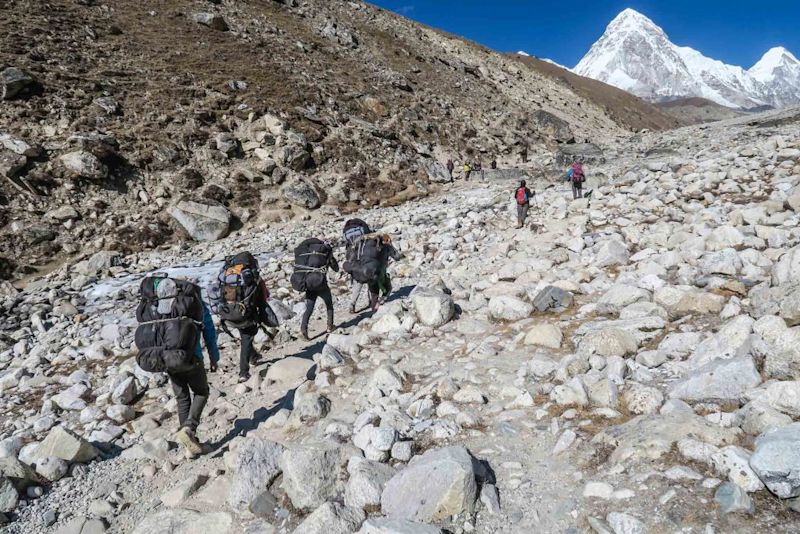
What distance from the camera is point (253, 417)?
18.2 ft

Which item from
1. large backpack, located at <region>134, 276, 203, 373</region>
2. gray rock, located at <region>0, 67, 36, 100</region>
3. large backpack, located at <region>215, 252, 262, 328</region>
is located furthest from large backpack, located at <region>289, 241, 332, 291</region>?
gray rock, located at <region>0, 67, 36, 100</region>

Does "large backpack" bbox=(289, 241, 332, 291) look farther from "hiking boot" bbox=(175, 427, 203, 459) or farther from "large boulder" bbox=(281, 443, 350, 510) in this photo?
"large boulder" bbox=(281, 443, 350, 510)

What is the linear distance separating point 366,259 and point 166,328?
3928 millimetres

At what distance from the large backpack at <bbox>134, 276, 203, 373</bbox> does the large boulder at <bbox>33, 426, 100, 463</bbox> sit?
1193 mm

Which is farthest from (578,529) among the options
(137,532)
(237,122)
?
(237,122)

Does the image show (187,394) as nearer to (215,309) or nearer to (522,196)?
(215,309)

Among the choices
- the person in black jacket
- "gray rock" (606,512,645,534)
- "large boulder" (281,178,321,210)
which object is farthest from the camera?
"large boulder" (281,178,321,210)

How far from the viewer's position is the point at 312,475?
3.48 m

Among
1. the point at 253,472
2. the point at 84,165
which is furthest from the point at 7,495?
the point at 84,165

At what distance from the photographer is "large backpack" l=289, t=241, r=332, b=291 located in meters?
7.59

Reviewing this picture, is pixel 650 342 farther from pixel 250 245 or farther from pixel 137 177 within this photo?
pixel 137 177

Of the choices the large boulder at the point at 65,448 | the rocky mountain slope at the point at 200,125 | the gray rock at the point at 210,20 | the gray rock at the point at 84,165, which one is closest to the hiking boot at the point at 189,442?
the large boulder at the point at 65,448

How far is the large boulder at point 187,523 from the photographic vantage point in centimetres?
345

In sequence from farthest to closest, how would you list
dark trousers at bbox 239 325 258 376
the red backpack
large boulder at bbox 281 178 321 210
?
large boulder at bbox 281 178 321 210 → the red backpack → dark trousers at bbox 239 325 258 376
